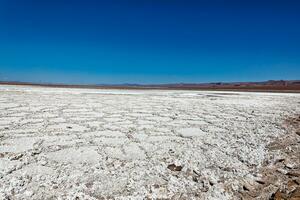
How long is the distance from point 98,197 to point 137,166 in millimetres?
646

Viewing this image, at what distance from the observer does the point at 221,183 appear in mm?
2471

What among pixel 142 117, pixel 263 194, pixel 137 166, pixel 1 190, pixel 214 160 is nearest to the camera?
pixel 1 190

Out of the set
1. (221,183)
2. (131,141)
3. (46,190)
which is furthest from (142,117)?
(46,190)

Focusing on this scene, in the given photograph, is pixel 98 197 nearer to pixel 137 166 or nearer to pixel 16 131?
pixel 137 166

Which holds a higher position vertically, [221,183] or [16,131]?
[16,131]

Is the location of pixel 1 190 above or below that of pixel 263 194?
above

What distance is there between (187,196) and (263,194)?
70 centimetres

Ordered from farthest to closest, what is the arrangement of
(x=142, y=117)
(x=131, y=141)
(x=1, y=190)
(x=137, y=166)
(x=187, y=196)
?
(x=142, y=117) → (x=131, y=141) → (x=137, y=166) → (x=187, y=196) → (x=1, y=190)

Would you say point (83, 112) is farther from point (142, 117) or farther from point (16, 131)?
point (16, 131)

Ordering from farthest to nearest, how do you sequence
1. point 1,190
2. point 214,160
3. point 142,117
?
point 142,117 → point 214,160 → point 1,190

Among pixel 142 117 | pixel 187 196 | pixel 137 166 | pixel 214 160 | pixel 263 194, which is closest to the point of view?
pixel 187 196

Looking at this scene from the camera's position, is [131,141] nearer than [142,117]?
Yes

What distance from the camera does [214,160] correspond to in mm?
2973

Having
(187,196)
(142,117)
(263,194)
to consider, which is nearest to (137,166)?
(187,196)
